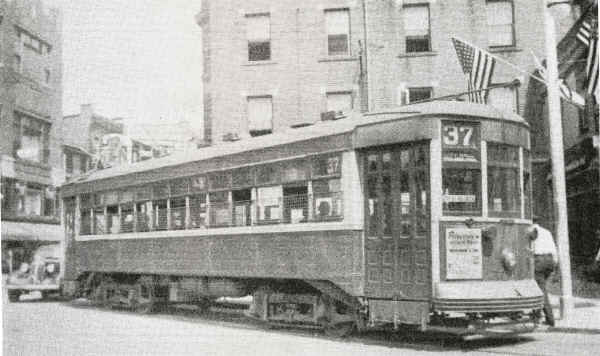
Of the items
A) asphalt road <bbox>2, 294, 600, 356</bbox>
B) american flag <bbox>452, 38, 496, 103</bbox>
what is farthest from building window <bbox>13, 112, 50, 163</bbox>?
american flag <bbox>452, 38, 496, 103</bbox>

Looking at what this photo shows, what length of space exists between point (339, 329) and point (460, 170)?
2822mm

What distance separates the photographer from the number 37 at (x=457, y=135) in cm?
905

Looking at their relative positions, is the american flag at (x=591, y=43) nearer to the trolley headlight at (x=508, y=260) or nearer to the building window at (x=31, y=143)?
the trolley headlight at (x=508, y=260)

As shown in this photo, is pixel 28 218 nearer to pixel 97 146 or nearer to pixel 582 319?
pixel 97 146

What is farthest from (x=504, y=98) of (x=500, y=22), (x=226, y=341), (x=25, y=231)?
(x=25, y=231)

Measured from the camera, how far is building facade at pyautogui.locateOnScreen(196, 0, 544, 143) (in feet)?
73.7

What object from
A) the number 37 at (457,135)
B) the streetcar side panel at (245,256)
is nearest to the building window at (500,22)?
the streetcar side panel at (245,256)

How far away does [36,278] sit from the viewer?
18641 millimetres

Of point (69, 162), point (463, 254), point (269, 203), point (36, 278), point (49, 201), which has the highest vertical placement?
point (69, 162)

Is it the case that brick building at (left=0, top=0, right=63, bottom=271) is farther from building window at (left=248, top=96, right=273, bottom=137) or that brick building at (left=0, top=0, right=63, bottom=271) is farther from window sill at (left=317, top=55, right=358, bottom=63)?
window sill at (left=317, top=55, right=358, bottom=63)

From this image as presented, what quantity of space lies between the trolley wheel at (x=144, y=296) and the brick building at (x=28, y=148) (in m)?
3.88

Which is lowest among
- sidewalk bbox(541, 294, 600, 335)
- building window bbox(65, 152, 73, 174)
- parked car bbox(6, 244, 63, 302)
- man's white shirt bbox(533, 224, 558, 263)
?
sidewalk bbox(541, 294, 600, 335)

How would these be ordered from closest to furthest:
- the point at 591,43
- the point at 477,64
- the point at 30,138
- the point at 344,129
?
the point at 344,129 → the point at 591,43 → the point at 477,64 → the point at 30,138

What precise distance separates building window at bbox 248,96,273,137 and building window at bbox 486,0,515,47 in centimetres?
738
